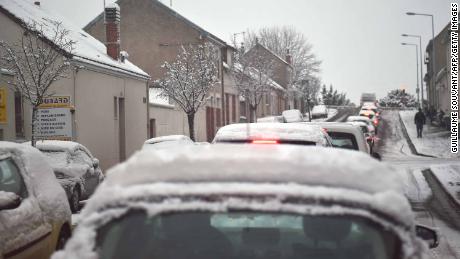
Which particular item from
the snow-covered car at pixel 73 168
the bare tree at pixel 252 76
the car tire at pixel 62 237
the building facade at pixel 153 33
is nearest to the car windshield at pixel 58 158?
the snow-covered car at pixel 73 168

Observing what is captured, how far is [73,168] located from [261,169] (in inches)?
571

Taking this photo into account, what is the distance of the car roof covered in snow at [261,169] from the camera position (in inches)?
105

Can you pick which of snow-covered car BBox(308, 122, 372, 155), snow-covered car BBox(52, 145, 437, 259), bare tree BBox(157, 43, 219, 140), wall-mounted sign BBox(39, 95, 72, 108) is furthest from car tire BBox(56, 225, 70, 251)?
bare tree BBox(157, 43, 219, 140)

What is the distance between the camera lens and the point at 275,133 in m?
7.53

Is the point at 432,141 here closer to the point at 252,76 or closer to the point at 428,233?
the point at 252,76

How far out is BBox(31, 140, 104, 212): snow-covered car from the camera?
52.6 feet

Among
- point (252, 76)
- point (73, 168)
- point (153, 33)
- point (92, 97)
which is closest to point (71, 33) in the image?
point (92, 97)

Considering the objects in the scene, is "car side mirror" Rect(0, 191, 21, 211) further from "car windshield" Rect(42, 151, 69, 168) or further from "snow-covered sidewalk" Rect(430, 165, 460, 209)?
"snow-covered sidewalk" Rect(430, 165, 460, 209)

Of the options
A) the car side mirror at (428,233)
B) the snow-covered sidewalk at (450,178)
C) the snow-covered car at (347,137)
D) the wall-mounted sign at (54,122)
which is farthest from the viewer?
the wall-mounted sign at (54,122)

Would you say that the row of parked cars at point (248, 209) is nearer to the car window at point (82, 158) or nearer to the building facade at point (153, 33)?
the car window at point (82, 158)

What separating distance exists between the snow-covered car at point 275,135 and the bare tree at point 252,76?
47.0 m

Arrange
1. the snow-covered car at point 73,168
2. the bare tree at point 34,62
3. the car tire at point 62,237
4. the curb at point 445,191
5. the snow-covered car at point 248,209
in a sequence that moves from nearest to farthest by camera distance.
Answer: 1. the snow-covered car at point 248,209
2. the car tire at point 62,237
3. the curb at point 445,191
4. the snow-covered car at point 73,168
5. the bare tree at point 34,62

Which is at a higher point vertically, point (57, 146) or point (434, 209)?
point (57, 146)

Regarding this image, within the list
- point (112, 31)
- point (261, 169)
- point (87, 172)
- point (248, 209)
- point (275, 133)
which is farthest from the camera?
point (112, 31)
